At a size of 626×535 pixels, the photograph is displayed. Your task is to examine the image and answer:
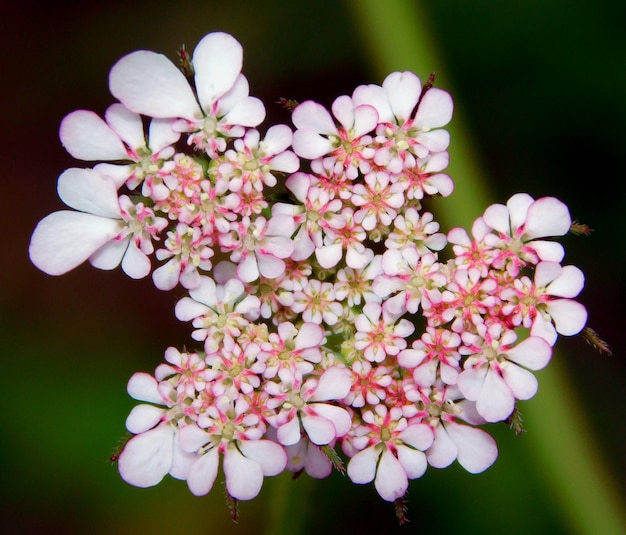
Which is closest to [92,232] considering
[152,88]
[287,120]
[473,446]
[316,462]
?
[152,88]

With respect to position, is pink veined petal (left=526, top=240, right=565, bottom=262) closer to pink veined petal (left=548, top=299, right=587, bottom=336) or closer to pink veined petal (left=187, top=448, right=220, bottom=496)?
pink veined petal (left=548, top=299, right=587, bottom=336)

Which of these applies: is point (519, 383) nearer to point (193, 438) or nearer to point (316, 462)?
point (316, 462)

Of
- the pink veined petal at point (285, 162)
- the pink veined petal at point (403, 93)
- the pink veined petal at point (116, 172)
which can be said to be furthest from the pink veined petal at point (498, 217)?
the pink veined petal at point (116, 172)

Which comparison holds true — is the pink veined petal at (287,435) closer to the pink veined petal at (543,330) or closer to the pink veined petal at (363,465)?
the pink veined petal at (363,465)

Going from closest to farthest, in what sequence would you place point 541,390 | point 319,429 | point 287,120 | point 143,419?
point 319,429, point 143,419, point 541,390, point 287,120

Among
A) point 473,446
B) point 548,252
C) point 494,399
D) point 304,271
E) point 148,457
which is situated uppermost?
point 304,271

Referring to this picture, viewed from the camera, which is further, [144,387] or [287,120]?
[287,120]
